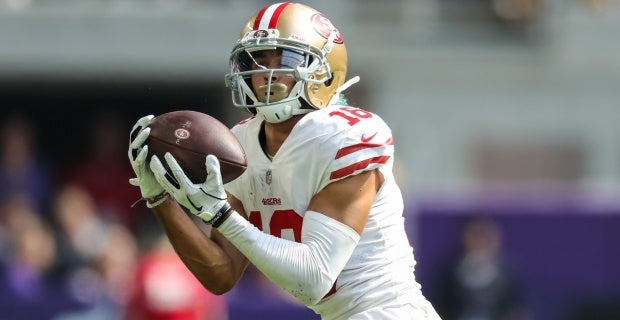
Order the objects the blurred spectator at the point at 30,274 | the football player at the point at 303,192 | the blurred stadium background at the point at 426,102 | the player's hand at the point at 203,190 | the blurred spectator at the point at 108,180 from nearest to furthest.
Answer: the player's hand at the point at 203,190 < the football player at the point at 303,192 < the blurred spectator at the point at 30,274 < the blurred stadium background at the point at 426,102 < the blurred spectator at the point at 108,180

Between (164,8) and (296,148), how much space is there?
8420mm

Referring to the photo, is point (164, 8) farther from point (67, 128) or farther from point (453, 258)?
point (453, 258)

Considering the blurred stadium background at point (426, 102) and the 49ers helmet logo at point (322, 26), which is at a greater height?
the 49ers helmet logo at point (322, 26)

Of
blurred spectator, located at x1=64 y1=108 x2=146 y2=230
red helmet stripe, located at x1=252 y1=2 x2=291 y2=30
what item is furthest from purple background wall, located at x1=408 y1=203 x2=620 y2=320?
red helmet stripe, located at x1=252 y1=2 x2=291 y2=30

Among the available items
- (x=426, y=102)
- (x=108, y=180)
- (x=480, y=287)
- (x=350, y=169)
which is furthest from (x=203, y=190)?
(x=426, y=102)

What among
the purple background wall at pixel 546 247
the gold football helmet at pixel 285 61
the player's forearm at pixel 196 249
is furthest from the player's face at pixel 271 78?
the purple background wall at pixel 546 247

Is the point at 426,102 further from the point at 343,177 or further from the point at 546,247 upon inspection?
the point at 343,177

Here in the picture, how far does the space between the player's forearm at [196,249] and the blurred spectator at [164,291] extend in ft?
11.4

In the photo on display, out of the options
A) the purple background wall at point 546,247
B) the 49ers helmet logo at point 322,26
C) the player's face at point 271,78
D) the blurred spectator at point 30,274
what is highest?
the 49ers helmet logo at point 322,26

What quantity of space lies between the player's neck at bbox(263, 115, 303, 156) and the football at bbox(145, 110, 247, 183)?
270mm

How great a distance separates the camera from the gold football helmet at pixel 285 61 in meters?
4.26

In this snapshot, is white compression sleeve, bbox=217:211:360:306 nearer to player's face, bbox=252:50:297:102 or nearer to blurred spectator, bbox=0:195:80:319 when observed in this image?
player's face, bbox=252:50:297:102

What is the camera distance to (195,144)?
4.04 metres

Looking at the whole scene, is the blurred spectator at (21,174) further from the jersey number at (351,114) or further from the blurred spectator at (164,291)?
the jersey number at (351,114)
